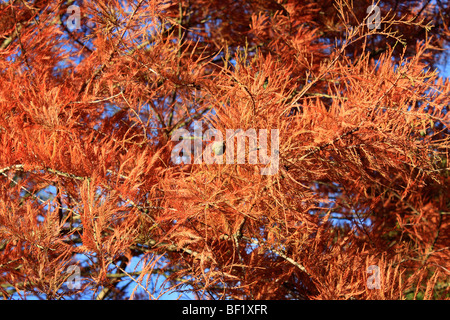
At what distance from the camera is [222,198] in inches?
58.5

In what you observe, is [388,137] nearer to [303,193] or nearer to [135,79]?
[303,193]

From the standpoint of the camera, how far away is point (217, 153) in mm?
1571

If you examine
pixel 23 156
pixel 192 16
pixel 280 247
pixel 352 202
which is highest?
pixel 192 16

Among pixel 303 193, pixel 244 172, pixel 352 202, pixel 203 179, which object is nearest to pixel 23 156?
pixel 203 179

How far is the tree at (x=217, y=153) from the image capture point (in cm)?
152

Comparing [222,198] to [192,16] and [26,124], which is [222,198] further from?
[192,16]

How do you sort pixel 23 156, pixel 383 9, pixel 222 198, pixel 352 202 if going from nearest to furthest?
pixel 222 198
pixel 23 156
pixel 352 202
pixel 383 9

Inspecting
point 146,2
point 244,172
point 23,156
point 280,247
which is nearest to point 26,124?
point 23,156

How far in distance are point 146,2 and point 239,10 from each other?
3.00 feet

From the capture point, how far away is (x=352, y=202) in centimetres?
216

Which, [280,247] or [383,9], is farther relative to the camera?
[383,9]

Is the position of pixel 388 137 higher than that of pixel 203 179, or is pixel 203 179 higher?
pixel 388 137

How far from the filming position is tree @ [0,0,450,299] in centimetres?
152

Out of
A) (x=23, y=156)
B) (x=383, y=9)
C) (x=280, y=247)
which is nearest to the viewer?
(x=23, y=156)
